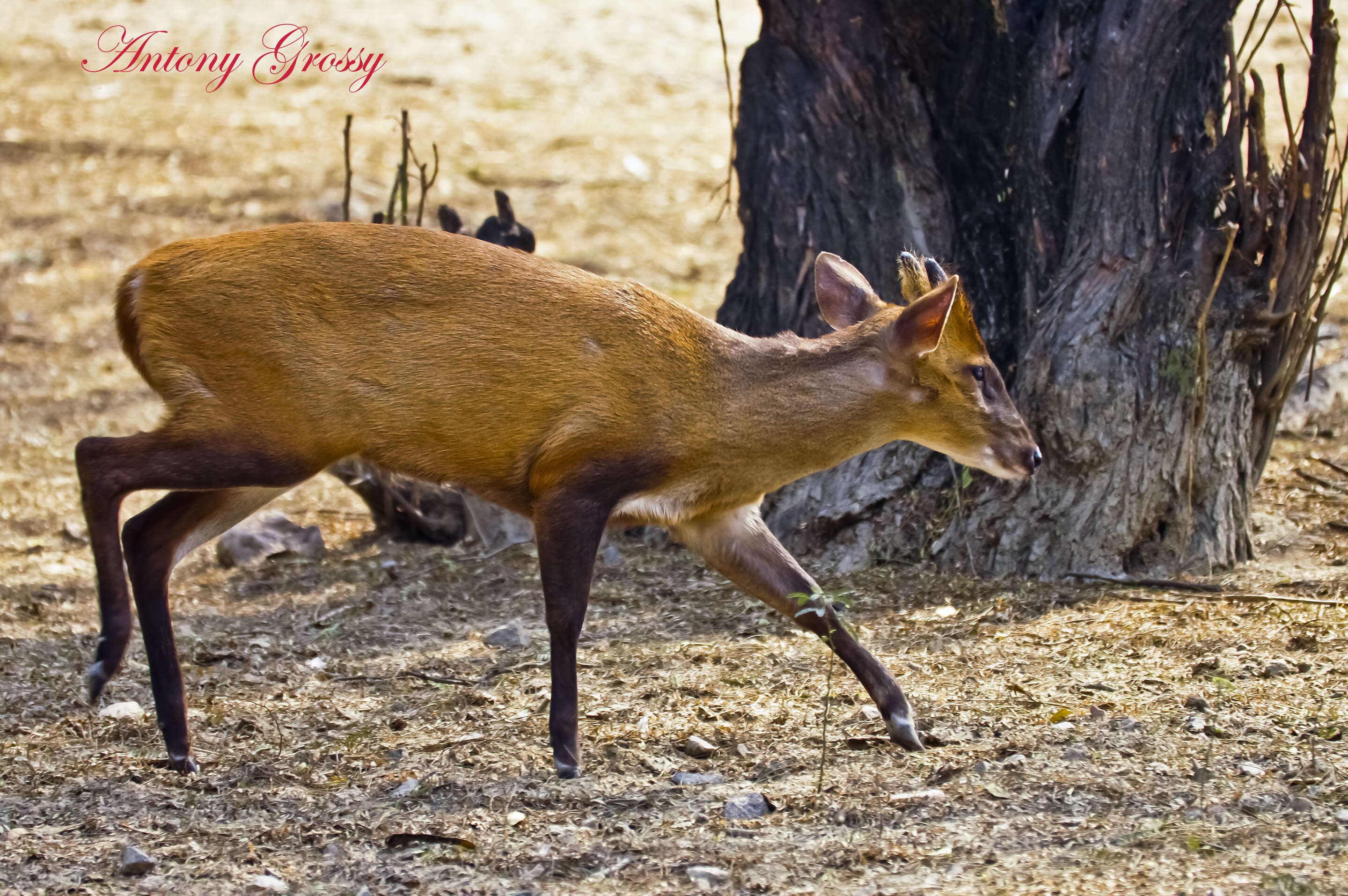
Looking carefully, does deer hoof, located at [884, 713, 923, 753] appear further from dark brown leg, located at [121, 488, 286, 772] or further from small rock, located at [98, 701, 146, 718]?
small rock, located at [98, 701, 146, 718]

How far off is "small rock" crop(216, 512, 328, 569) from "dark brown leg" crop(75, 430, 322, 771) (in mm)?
1900

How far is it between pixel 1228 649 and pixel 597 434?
223cm

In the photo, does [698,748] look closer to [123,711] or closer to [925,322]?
[925,322]

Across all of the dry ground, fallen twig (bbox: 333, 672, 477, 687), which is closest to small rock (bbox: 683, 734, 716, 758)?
the dry ground

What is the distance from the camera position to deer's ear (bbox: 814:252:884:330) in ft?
16.1

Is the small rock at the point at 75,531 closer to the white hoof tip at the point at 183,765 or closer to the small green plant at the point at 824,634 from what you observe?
the white hoof tip at the point at 183,765

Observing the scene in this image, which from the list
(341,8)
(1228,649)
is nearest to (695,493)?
(1228,649)

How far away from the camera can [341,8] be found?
45.9 feet

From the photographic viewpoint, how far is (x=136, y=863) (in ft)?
11.6

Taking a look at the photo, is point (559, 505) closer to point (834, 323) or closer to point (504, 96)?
point (834, 323)

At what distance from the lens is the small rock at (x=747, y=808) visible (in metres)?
3.82

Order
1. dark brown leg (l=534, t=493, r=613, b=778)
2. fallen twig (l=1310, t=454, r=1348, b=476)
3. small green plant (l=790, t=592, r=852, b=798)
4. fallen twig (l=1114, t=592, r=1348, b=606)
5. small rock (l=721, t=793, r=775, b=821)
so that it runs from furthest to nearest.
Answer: fallen twig (l=1310, t=454, r=1348, b=476) < fallen twig (l=1114, t=592, r=1348, b=606) < dark brown leg (l=534, t=493, r=613, b=778) < small green plant (l=790, t=592, r=852, b=798) < small rock (l=721, t=793, r=775, b=821)

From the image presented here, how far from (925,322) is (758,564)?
0.92m

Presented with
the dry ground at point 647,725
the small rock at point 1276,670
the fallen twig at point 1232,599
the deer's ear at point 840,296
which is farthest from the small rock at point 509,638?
the small rock at point 1276,670
